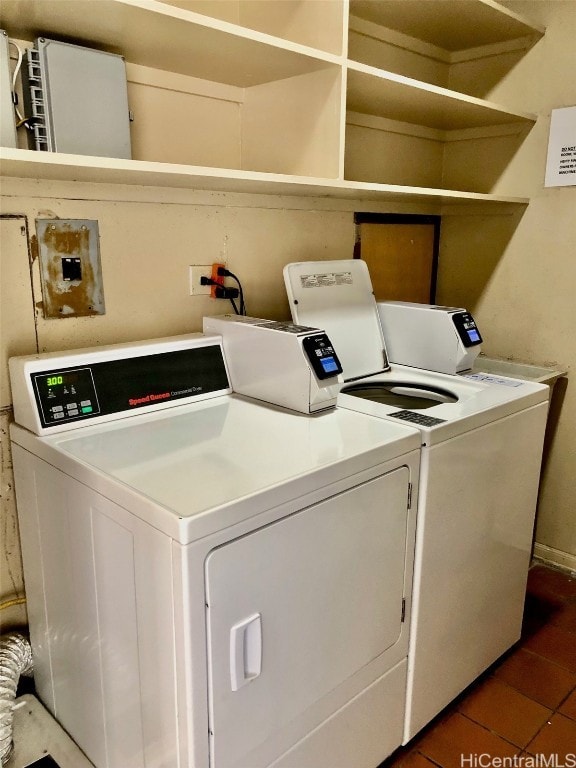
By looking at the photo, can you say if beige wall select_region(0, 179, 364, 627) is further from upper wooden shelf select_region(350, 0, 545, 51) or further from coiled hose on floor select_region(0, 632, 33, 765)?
upper wooden shelf select_region(350, 0, 545, 51)

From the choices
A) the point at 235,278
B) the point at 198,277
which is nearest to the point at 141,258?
the point at 198,277

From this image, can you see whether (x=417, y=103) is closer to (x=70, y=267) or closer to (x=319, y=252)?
(x=319, y=252)

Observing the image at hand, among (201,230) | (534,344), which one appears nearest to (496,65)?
(534,344)

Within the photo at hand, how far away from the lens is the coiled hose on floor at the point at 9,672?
1506 millimetres

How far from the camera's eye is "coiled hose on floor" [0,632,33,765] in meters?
1.51

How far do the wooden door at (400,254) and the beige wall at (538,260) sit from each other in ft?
0.41

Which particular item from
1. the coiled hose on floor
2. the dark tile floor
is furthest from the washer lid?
the coiled hose on floor

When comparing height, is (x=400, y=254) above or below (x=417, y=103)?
below

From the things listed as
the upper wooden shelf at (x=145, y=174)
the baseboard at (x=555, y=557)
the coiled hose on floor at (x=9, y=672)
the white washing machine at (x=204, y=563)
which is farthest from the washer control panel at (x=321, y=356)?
the baseboard at (x=555, y=557)

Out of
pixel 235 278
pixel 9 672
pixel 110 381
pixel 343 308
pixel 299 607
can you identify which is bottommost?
pixel 9 672

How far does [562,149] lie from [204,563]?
2285 mm

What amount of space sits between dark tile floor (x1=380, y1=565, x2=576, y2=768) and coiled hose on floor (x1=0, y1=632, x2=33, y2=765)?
1.02 metres

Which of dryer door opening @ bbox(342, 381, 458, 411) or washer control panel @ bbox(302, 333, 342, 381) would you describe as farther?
dryer door opening @ bbox(342, 381, 458, 411)

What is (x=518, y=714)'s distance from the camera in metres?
1.94
